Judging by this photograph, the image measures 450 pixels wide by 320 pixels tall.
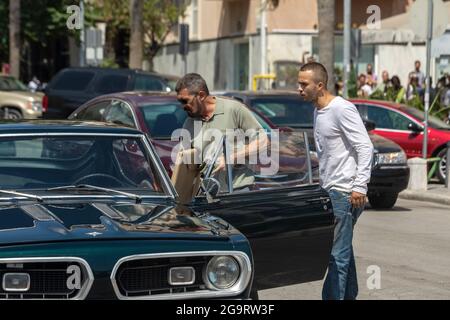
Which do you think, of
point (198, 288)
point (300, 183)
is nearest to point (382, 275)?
point (300, 183)

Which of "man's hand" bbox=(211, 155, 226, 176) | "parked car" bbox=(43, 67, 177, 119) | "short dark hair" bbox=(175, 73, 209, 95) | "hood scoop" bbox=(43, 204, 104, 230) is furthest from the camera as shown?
"parked car" bbox=(43, 67, 177, 119)

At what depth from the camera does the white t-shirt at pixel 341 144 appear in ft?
25.2

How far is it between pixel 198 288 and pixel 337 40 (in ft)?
111

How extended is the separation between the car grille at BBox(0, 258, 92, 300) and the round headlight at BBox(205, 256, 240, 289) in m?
0.71

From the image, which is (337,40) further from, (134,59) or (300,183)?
(300,183)

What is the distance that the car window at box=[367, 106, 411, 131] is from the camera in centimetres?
1970

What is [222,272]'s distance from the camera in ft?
19.7

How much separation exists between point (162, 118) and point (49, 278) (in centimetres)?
757

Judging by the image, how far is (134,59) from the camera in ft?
109

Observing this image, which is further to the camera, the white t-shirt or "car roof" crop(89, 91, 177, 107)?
"car roof" crop(89, 91, 177, 107)

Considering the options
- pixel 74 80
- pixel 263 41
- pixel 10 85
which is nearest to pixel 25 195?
pixel 74 80

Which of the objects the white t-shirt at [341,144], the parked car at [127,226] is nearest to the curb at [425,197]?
the white t-shirt at [341,144]

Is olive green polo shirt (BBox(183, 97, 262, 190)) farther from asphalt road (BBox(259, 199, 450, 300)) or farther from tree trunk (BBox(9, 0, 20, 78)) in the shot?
tree trunk (BBox(9, 0, 20, 78))

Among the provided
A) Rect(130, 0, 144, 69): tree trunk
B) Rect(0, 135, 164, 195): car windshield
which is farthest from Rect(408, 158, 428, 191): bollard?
Rect(130, 0, 144, 69): tree trunk
